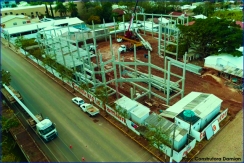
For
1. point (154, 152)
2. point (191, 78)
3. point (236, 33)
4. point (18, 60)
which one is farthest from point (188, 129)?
point (18, 60)

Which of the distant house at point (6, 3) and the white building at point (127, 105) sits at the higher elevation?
the distant house at point (6, 3)

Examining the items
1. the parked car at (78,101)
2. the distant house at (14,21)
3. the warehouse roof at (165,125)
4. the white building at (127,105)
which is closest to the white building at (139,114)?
the white building at (127,105)

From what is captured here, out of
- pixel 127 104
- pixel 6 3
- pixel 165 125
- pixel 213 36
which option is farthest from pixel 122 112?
pixel 6 3

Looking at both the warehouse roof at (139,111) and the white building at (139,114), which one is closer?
the white building at (139,114)

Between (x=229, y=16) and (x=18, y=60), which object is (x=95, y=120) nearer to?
(x=18, y=60)

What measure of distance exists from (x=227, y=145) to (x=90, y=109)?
50.7 feet

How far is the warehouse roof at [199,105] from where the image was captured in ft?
70.7

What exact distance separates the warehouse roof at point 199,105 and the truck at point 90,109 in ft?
28.6

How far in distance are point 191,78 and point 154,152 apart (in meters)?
16.7

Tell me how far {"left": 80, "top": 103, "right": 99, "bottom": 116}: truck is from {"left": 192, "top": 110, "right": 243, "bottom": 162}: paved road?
12.1 m

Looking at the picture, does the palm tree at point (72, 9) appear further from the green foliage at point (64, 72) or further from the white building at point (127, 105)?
the white building at point (127, 105)

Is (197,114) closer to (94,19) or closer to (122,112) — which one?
(122,112)

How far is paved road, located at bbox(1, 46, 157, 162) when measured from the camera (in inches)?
780

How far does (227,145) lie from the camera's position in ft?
66.7
